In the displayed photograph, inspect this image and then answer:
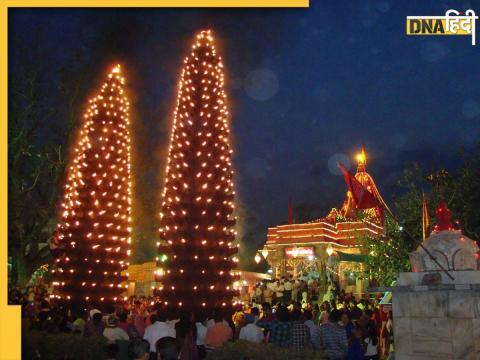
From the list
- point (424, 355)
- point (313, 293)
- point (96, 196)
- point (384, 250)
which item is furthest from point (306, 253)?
point (424, 355)

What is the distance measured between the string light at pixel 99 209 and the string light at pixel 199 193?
2.76 m

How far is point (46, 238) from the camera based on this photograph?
25.0 meters

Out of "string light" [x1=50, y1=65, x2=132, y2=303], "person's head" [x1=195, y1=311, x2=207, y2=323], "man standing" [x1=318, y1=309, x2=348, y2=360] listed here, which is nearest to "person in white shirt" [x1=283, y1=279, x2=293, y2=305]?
"string light" [x1=50, y1=65, x2=132, y2=303]

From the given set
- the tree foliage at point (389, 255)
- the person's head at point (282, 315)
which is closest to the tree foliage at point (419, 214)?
the tree foliage at point (389, 255)

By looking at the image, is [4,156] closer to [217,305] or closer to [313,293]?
[217,305]

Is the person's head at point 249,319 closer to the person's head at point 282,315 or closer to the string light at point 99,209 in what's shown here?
the person's head at point 282,315

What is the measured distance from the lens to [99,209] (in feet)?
58.6

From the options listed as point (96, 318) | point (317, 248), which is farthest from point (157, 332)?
point (317, 248)

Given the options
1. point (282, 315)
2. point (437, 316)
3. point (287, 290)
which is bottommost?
point (287, 290)

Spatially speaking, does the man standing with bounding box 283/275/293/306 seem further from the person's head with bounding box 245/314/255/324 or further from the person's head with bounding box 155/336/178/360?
the person's head with bounding box 155/336/178/360

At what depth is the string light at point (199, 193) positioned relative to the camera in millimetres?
15414

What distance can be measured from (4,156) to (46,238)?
1881 centimetres

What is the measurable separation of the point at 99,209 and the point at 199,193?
4274 millimetres

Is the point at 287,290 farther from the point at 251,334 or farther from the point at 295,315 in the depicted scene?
the point at 251,334
